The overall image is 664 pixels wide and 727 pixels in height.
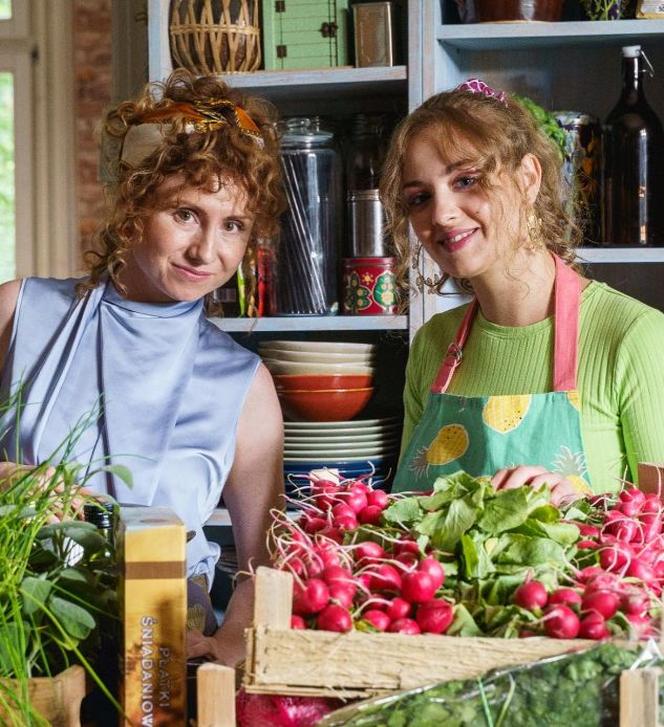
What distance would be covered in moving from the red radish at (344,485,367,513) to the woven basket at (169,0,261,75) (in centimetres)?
154

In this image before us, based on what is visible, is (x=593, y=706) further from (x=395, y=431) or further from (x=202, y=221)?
(x=395, y=431)

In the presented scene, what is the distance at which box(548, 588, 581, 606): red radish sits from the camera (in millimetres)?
880

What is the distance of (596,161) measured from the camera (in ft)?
7.83

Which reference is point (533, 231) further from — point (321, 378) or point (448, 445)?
point (321, 378)

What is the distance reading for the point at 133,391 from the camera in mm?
1890

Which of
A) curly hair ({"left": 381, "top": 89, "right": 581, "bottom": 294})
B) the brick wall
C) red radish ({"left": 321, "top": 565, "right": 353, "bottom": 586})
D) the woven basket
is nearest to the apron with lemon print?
curly hair ({"left": 381, "top": 89, "right": 581, "bottom": 294})

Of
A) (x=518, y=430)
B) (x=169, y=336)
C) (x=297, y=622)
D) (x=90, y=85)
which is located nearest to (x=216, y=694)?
(x=297, y=622)

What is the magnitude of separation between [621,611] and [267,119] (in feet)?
4.33

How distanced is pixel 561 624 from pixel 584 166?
1.70m

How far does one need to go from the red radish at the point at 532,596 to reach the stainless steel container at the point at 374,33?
171cm

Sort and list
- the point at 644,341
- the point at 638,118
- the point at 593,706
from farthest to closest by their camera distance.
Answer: the point at 638,118 < the point at 644,341 < the point at 593,706

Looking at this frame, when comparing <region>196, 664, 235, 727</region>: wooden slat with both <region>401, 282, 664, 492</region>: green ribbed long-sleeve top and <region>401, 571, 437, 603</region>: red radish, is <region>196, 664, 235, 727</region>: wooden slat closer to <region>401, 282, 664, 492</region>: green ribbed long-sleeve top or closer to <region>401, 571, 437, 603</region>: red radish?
<region>401, 571, 437, 603</region>: red radish

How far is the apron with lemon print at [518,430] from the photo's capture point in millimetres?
1663

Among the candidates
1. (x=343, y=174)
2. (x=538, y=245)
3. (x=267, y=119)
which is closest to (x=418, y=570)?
(x=538, y=245)
